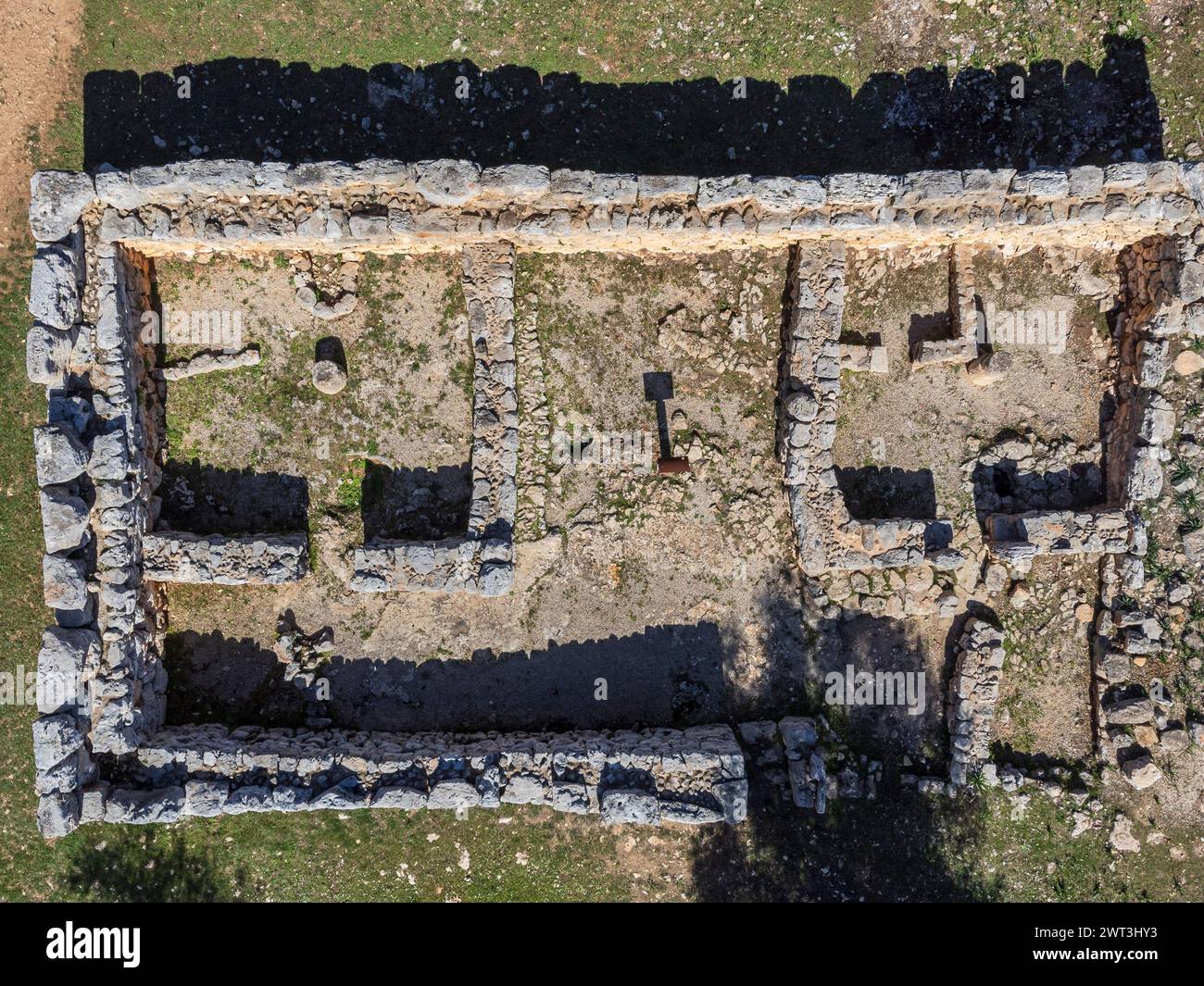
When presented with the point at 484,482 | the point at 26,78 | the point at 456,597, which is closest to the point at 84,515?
the point at 456,597

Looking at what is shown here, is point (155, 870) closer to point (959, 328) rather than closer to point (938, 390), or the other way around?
point (938, 390)

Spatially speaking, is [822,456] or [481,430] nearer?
[481,430]

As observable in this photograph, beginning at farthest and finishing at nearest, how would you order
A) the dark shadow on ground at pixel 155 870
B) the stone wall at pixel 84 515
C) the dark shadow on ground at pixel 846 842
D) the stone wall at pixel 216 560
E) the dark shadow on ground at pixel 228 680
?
the dark shadow on ground at pixel 228 680, the dark shadow on ground at pixel 846 842, the dark shadow on ground at pixel 155 870, the stone wall at pixel 216 560, the stone wall at pixel 84 515

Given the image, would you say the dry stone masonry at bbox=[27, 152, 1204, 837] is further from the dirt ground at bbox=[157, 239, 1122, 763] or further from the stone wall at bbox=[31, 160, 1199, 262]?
the dirt ground at bbox=[157, 239, 1122, 763]

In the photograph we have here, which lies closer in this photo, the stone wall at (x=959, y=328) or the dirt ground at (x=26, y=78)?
the stone wall at (x=959, y=328)

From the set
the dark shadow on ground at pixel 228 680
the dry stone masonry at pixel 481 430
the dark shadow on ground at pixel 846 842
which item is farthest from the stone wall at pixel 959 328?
the dark shadow on ground at pixel 228 680

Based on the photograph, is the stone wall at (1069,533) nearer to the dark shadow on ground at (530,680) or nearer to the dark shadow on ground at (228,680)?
the dark shadow on ground at (530,680)

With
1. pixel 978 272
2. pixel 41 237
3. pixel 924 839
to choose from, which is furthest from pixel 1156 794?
pixel 41 237
